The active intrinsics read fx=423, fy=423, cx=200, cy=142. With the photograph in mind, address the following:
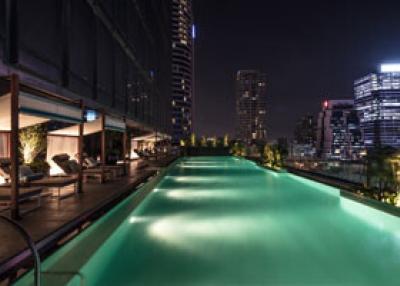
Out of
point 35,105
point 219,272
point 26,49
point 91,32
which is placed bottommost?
point 219,272

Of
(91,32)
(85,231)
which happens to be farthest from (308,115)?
(85,231)

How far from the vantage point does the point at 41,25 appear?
9.98 metres

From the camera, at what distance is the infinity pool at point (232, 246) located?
14.2 ft

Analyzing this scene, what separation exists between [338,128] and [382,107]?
52.2 ft

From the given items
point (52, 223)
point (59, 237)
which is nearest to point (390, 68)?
point (52, 223)

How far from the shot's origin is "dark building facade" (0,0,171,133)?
8102mm

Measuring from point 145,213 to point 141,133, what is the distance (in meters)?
20.5

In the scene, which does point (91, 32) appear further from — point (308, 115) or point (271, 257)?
point (308, 115)

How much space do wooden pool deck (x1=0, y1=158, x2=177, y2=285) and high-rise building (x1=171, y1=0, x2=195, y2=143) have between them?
93.3 meters

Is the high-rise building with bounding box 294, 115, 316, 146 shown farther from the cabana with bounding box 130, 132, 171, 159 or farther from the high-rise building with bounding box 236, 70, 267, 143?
the cabana with bounding box 130, 132, 171, 159

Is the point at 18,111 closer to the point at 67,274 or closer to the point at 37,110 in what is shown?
the point at 37,110

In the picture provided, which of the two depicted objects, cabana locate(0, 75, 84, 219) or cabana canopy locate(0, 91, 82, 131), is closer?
cabana locate(0, 75, 84, 219)

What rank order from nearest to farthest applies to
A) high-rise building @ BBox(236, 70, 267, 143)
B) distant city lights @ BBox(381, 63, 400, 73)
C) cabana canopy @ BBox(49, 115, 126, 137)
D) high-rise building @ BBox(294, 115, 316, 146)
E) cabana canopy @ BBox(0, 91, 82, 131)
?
cabana canopy @ BBox(0, 91, 82, 131) < cabana canopy @ BBox(49, 115, 126, 137) < distant city lights @ BBox(381, 63, 400, 73) < high-rise building @ BBox(294, 115, 316, 146) < high-rise building @ BBox(236, 70, 267, 143)

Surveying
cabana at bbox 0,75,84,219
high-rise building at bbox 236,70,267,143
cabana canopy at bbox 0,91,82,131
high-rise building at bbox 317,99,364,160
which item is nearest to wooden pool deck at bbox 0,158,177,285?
cabana at bbox 0,75,84,219
